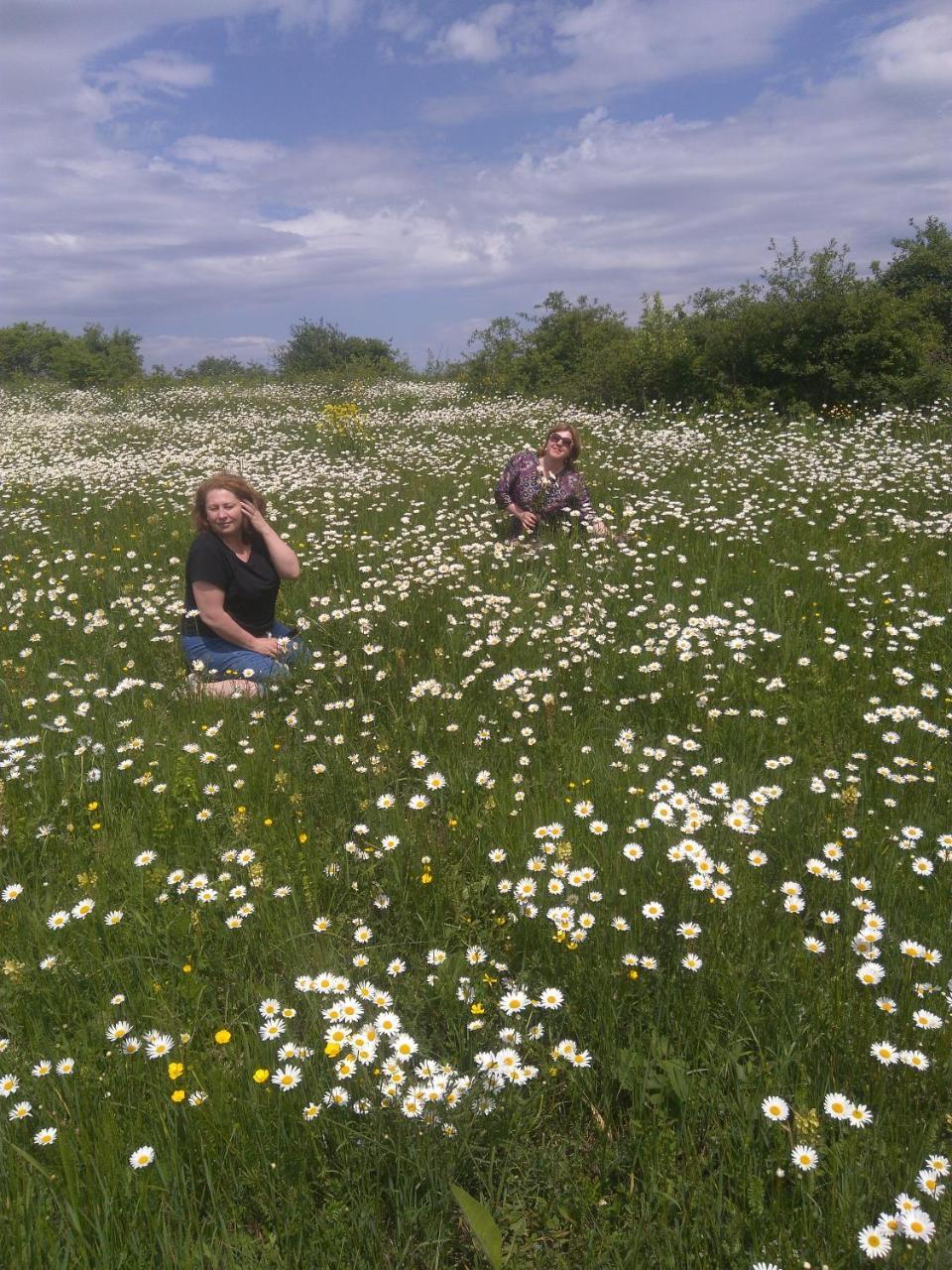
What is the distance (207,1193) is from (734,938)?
61.7 inches

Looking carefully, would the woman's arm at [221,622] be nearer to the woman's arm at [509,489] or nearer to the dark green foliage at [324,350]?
the woman's arm at [509,489]

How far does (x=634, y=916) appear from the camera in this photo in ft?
8.07

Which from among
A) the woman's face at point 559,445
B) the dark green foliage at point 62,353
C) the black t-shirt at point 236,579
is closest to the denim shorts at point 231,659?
Answer: the black t-shirt at point 236,579

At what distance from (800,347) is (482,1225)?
15.1 meters

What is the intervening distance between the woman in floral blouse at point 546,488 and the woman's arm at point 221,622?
2.92m

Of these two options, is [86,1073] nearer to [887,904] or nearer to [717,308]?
[887,904]

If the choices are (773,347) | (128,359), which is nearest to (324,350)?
(128,359)

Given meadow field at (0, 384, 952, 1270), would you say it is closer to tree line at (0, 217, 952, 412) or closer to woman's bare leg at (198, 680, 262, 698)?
woman's bare leg at (198, 680, 262, 698)

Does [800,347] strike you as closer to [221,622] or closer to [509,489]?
[509,489]

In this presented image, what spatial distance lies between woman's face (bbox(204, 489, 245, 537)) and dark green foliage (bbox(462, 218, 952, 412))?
36.2 feet

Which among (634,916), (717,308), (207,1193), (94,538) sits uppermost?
A: (717,308)

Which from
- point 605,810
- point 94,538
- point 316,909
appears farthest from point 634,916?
point 94,538

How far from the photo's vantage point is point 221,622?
197 inches

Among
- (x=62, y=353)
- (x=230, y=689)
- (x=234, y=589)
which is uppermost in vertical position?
(x=62, y=353)
